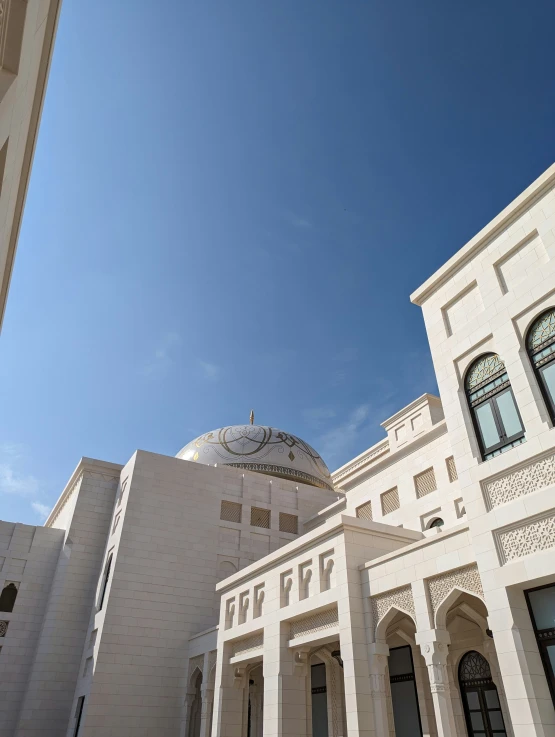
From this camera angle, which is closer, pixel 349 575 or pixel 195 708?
pixel 349 575

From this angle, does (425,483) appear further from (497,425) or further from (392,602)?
(497,425)

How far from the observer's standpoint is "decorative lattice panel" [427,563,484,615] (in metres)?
7.71

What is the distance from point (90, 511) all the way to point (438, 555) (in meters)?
13.6

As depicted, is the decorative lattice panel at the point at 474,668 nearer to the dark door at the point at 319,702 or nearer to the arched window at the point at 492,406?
the dark door at the point at 319,702

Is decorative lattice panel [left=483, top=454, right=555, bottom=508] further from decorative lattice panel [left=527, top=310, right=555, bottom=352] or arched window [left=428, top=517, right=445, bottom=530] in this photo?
arched window [left=428, top=517, right=445, bottom=530]

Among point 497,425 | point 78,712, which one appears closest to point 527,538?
point 497,425

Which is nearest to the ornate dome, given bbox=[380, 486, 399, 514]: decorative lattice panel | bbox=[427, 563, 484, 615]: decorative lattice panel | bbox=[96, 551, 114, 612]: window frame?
bbox=[96, 551, 114, 612]: window frame

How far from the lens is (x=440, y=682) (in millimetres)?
7578

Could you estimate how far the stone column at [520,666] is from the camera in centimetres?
627

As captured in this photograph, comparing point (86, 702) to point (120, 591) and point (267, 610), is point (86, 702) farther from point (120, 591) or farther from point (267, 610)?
point (267, 610)

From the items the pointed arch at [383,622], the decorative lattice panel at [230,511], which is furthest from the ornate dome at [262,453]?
the pointed arch at [383,622]

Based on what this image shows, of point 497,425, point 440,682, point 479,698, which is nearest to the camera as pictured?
point 440,682

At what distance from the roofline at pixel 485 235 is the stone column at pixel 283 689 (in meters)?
7.24

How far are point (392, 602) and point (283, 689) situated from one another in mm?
3256
